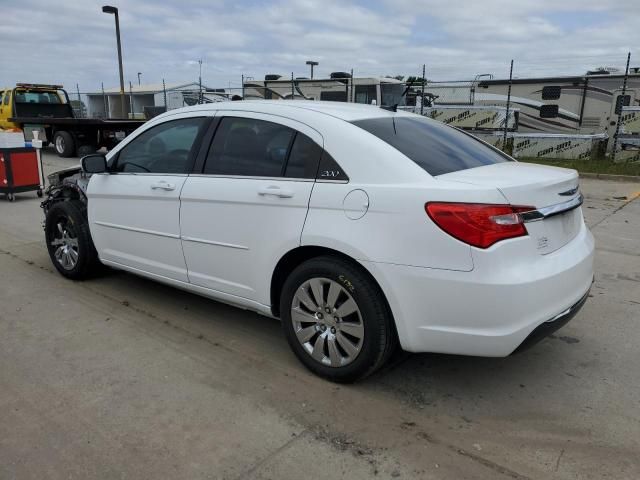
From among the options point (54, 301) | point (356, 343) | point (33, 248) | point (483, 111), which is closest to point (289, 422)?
point (356, 343)

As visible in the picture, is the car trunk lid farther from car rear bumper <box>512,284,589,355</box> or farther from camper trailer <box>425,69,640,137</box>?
camper trailer <box>425,69,640,137</box>

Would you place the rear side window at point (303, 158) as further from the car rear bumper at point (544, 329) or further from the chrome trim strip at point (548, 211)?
the car rear bumper at point (544, 329)

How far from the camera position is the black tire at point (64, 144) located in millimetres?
16406

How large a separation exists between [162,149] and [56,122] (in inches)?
562

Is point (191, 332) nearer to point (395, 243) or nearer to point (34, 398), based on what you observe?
point (34, 398)

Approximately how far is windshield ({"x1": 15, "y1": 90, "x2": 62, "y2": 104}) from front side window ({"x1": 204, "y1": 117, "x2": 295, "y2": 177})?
56.1 ft

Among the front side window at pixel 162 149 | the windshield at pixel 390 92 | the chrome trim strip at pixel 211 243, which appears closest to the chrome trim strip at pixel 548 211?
the chrome trim strip at pixel 211 243

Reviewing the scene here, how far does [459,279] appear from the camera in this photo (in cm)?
269

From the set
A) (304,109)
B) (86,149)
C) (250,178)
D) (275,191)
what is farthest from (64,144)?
(275,191)

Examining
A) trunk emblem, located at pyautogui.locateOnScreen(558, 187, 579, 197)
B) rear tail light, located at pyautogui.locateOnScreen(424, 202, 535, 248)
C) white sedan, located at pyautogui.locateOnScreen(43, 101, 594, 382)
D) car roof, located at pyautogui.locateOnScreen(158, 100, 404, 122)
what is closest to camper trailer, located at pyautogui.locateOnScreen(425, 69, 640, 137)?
trunk emblem, located at pyautogui.locateOnScreen(558, 187, 579, 197)

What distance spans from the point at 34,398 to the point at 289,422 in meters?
1.49

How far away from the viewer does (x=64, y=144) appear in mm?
16594

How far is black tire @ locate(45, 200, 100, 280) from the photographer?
4895 millimetres

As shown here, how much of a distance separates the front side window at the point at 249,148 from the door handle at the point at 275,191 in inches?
4.0
